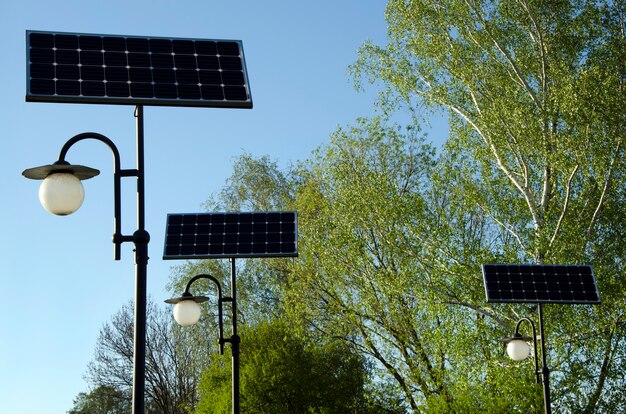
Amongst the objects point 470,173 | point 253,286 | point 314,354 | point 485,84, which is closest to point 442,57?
point 485,84

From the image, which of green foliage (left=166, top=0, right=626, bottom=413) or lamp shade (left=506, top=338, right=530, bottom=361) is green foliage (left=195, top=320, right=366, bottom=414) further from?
lamp shade (left=506, top=338, right=530, bottom=361)

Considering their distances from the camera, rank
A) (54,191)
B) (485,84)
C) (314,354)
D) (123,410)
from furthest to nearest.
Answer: (123,410)
(314,354)
(485,84)
(54,191)

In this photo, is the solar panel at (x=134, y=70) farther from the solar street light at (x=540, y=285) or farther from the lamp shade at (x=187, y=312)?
the solar street light at (x=540, y=285)

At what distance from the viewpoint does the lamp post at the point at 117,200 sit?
7.54 metres

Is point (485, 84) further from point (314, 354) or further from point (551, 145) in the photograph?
point (314, 354)

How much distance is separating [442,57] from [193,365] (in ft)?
62.3

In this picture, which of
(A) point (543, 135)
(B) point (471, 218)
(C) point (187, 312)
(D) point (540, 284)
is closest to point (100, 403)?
(B) point (471, 218)

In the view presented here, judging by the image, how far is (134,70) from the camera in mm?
9234

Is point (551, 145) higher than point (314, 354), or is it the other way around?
point (551, 145)

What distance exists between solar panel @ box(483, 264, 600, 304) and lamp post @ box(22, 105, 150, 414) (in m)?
11.7

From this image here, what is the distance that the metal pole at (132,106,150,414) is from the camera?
24.6 ft

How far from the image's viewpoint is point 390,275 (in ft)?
86.2

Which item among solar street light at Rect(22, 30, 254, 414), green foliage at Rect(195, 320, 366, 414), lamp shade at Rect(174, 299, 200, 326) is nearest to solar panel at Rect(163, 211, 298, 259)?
lamp shade at Rect(174, 299, 200, 326)

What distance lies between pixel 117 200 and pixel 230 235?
843 cm
